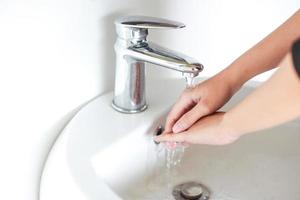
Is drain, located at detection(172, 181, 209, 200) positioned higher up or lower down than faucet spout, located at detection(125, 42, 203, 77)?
lower down

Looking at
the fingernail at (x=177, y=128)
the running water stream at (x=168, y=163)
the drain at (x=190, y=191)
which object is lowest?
the drain at (x=190, y=191)

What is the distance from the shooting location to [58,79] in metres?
0.61

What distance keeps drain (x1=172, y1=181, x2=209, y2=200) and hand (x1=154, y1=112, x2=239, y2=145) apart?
0.30 feet

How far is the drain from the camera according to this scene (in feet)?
2.09

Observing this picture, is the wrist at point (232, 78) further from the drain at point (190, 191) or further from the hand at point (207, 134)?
the drain at point (190, 191)

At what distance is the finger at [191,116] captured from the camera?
58 cm

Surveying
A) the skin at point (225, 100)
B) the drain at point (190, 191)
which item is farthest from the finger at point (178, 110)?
the drain at point (190, 191)

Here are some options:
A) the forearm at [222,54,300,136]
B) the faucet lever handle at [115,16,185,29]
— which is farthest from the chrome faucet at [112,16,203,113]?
the forearm at [222,54,300,136]

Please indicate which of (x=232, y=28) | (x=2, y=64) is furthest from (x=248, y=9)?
(x=2, y=64)

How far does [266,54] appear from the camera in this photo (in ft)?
1.92

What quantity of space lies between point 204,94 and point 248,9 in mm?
290

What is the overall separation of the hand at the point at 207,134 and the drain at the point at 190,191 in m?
0.09

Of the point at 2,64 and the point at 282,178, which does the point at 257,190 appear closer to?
the point at 282,178

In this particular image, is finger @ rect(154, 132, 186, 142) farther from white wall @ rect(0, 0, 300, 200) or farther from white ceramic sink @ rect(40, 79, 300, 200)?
white wall @ rect(0, 0, 300, 200)
